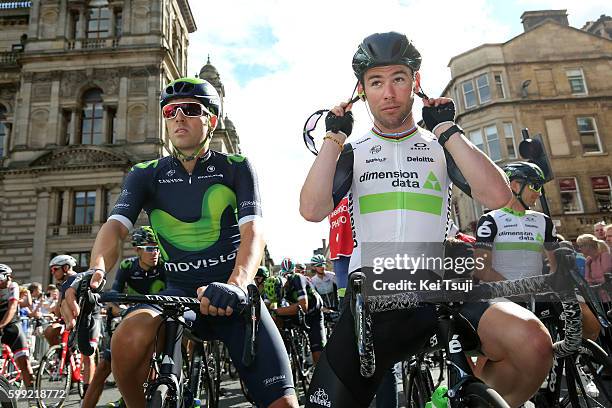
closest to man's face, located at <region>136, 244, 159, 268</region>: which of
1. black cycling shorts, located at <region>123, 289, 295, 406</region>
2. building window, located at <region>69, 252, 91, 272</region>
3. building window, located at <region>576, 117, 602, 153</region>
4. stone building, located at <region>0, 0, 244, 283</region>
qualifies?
black cycling shorts, located at <region>123, 289, 295, 406</region>

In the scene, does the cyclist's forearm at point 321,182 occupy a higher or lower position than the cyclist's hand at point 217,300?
higher

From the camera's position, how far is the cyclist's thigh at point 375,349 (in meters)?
2.23

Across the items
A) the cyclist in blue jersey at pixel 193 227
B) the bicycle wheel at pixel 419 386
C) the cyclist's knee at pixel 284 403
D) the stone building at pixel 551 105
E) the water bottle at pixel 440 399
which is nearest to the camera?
the water bottle at pixel 440 399

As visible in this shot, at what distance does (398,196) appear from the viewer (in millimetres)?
2555

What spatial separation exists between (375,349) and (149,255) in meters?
4.72

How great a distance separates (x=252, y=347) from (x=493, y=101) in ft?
105

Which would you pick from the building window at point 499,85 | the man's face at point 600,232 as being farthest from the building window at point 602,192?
the man's face at point 600,232

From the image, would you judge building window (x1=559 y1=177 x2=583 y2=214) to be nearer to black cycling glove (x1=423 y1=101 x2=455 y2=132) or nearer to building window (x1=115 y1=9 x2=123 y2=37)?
black cycling glove (x1=423 y1=101 x2=455 y2=132)

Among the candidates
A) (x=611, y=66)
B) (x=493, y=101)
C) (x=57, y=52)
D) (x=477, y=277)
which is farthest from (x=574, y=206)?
(x=57, y=52)

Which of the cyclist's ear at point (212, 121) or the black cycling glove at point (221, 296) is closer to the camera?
the black cycling glove at point (221, 296)

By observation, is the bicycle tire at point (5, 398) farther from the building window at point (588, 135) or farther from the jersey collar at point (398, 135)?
the building window at point (588, 135)

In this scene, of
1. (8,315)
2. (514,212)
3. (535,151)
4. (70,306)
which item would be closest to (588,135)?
(535,151)

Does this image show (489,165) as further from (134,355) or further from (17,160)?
(17,160)

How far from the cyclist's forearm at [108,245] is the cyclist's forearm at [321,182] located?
114 cm
